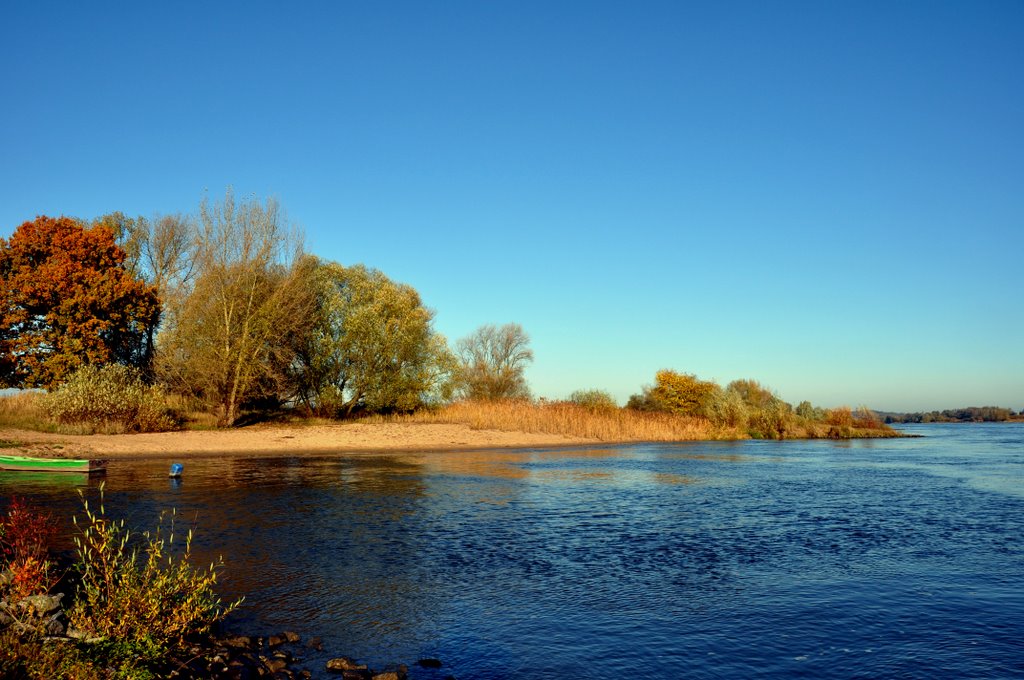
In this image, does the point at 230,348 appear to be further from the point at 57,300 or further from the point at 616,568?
the point at 616,568

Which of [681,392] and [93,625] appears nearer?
[93,625]

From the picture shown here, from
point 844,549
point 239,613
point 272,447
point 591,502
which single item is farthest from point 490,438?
point 239,613

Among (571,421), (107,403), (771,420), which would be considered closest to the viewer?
(107,403)

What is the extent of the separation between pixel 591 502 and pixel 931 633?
36.9 feet

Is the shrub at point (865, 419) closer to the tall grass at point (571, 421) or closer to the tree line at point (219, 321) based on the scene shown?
the tall grass at point (571, 421)

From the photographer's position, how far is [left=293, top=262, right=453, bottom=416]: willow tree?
51.1m

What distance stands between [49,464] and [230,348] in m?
21.2

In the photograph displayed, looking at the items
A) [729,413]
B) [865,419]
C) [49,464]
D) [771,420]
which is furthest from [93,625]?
[865,419]

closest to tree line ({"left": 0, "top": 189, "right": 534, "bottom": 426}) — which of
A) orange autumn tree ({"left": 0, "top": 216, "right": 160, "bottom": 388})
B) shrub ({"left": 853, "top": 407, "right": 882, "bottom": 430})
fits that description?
orange autumn tree ({"left": 0, "top": 216, "right": 160, "bottom": 388})

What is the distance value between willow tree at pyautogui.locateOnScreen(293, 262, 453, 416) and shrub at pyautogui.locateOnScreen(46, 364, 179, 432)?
11.4 metres

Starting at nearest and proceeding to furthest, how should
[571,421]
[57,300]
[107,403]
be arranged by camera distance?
[107,403] < [57,300] < [571,421]

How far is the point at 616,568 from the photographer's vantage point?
12.4m

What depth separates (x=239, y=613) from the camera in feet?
31.1

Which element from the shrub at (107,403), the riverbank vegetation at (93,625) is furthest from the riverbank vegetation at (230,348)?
the riverbank vegetation at (93,625)
